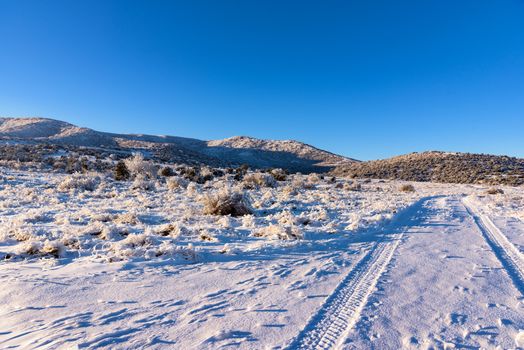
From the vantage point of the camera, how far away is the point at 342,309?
421 centimetres

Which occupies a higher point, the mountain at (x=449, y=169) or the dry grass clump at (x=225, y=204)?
the mountain at (x=449, y=169)

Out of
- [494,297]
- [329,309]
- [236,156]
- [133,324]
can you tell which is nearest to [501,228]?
[494,297]

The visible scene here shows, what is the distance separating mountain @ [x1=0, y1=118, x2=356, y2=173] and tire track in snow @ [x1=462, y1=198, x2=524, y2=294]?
6118cm

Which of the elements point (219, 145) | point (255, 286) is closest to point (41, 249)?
point (255, 286)

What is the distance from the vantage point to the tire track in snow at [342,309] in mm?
3443

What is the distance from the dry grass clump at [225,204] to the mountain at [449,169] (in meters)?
42.9

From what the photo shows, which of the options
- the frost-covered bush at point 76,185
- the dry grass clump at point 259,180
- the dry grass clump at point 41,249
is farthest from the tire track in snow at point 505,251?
the frost-covered bush at point 76,185

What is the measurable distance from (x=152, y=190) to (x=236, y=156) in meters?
76.2

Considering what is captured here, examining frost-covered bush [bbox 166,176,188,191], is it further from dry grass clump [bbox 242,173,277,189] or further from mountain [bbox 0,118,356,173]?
mountain [bbox 0,118,356,173]

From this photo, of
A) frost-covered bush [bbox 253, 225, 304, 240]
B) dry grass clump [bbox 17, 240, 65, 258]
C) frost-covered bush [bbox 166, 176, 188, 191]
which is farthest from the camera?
frost-covered bush [bbox 166, 176, 188, 191]

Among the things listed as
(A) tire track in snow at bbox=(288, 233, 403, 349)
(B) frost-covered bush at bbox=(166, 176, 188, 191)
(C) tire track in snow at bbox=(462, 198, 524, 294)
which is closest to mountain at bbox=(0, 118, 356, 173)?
(B) frost-covered bush at bbox=(166, 176, 188, 191)

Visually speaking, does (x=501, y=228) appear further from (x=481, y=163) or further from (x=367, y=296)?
(x=481, y=163)

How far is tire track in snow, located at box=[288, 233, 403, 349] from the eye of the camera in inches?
136

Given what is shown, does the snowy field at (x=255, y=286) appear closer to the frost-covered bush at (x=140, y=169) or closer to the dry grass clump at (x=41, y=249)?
the dry grass clump at (x=41, y=249)
